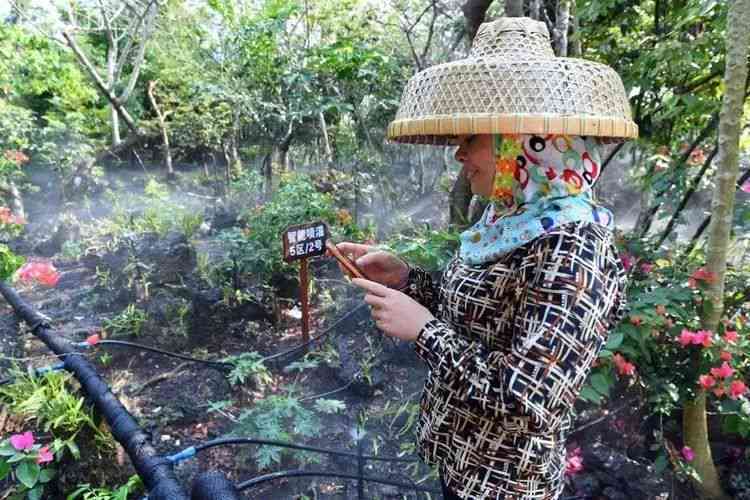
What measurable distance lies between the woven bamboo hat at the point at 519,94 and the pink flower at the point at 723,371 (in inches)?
58.8

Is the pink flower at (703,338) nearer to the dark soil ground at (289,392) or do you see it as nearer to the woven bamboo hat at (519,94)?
the dark soil ground at (289,392)

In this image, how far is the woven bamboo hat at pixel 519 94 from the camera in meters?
0.90

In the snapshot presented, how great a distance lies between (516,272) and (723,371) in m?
1.61

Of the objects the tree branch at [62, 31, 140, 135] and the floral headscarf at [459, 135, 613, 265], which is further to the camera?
the tree branch at [62, 31, 140, 135]

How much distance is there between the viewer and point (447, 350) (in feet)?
3.17

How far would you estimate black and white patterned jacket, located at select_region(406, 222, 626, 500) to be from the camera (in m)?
0.85

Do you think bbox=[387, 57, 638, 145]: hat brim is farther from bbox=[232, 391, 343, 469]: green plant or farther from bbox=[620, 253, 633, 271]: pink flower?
bbox=[232, 391, 343, 469]: green plant

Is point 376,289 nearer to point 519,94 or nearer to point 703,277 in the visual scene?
point 519,94

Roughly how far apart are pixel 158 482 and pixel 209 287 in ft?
8.63

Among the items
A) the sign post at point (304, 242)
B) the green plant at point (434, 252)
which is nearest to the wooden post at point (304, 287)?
the sign post at point (304, 242)

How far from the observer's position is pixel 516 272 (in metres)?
0.96

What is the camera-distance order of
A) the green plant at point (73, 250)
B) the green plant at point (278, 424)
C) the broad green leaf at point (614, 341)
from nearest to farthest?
the broad green leaf at point (614, 341) < the green plant at point (278, 424) < the green plant at point (73, 250)

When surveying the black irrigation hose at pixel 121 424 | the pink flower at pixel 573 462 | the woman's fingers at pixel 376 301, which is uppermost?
the woman's fingers at pixel 376 301

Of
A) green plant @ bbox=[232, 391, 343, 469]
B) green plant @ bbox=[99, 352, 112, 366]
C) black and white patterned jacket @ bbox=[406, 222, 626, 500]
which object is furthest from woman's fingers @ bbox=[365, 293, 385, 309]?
green plant @ bbox=[99, 352, 112, 366]
